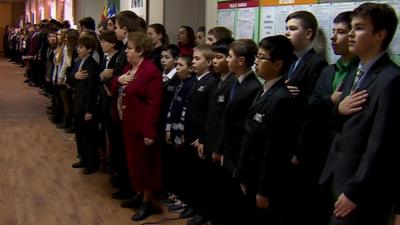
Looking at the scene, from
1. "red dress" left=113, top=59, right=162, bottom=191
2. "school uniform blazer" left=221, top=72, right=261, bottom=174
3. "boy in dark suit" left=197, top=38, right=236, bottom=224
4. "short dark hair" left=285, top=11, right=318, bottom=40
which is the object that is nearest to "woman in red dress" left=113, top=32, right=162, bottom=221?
"red dress" left=113, top=59, right=162, bottom=191

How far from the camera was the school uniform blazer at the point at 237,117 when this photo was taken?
121 inches

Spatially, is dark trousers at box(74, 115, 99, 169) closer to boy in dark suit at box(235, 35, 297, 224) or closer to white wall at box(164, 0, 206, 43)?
white wall at box(164, 0, 206, 43)

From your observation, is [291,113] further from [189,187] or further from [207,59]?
[189,187]

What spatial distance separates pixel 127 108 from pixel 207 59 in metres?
0.73

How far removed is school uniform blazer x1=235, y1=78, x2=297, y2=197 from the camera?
2.61 meters

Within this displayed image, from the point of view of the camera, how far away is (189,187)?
4.39 meters

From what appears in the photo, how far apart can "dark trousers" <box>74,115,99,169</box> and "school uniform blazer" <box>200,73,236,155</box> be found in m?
1.99

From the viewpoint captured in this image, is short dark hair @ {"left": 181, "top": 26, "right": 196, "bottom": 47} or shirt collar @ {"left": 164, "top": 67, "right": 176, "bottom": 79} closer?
shirt collar @ {"left": 164, "top": 67, "right": 176, "bottom": 79}

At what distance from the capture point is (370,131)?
81.6 inches

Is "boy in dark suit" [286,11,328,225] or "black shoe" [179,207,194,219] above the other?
"boy in dark suit" [286,11,328,225]

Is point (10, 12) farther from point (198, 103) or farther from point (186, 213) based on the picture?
point (198, 103)

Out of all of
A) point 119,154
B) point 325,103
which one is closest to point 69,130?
point 119,154

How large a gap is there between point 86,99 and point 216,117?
211 centimetres

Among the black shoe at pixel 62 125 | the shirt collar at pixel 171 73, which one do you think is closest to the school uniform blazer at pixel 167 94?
the shirt collar at pixel 171 73
